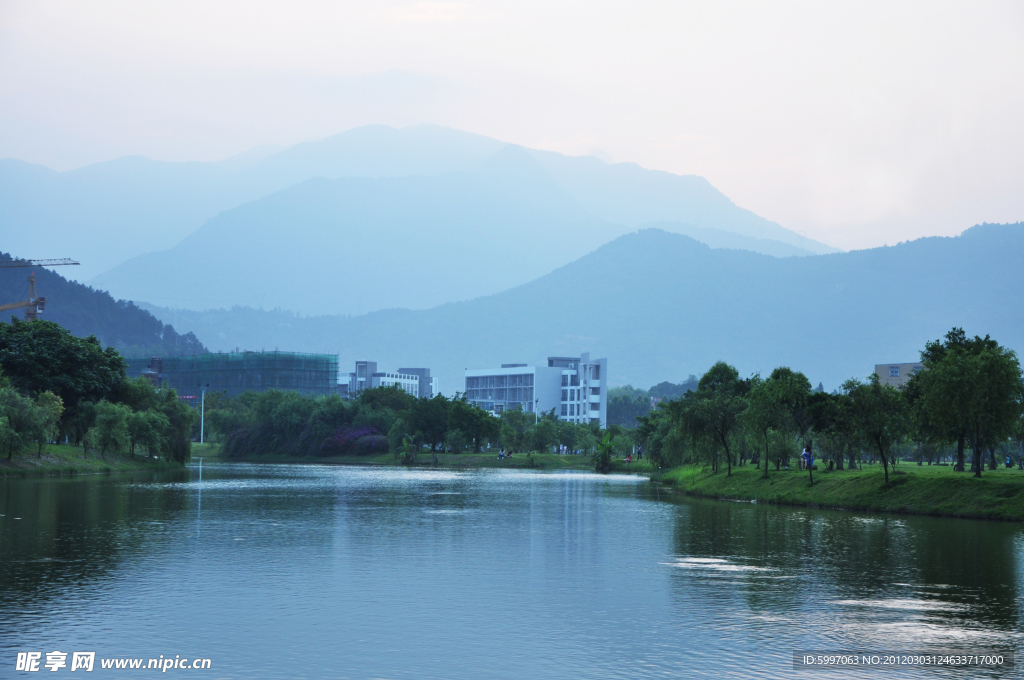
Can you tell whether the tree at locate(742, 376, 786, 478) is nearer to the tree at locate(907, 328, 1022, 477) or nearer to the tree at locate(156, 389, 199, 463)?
the tree at locate(907, 328, 1022, 477)

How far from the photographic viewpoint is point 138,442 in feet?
350

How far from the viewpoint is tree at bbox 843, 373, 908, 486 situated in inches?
2398

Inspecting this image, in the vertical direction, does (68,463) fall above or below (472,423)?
below

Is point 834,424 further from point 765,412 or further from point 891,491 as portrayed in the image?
point 891,491

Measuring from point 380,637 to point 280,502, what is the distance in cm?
4169

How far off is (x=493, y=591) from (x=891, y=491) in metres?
39.5

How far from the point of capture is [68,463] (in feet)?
305

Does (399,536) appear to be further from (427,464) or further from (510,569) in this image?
(427,464)

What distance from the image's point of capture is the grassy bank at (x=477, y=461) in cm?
14600

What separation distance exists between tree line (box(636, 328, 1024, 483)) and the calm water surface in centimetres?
952

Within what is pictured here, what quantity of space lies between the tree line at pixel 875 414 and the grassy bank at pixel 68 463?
5592cm

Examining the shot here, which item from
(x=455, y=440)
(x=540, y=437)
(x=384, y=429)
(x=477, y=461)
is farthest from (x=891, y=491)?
(x=384, y=429)

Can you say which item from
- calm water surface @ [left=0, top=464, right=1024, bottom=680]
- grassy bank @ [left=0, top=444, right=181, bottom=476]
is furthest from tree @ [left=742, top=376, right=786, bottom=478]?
grassy bank @ [left=0, top=444, right=181, bottom=476]

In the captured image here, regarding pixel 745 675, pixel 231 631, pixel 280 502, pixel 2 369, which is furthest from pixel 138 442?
pixel 745 675
